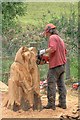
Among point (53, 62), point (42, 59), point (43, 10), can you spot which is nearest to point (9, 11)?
point (43, 10)

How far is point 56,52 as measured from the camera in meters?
7.59

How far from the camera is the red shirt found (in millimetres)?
7516

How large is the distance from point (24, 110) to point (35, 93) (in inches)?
13.9

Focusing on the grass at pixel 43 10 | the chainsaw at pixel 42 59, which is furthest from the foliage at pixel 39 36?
the chainsaw at pixel 42 59

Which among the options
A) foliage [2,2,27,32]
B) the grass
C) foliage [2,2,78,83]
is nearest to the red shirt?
foliage [2,2,78,83]

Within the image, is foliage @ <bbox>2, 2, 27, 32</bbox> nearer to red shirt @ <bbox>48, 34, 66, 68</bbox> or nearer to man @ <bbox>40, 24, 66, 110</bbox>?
man @ <bbox>40, 24, 66, 110</bbox>

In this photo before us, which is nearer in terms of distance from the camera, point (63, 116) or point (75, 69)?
point (63, 116)

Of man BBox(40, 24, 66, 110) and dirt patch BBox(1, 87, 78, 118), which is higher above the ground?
man BBox(40, 24, 66, 110)

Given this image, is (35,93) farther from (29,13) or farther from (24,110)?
(29,13)

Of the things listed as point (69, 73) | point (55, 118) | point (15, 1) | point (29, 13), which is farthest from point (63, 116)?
point (29, 13)

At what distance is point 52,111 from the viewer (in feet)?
24.8

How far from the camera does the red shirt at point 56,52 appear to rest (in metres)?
7.52

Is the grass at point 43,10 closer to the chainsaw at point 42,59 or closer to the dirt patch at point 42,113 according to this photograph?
the chainsaw at point 42,59

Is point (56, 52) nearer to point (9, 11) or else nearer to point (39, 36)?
point (39, 36)
